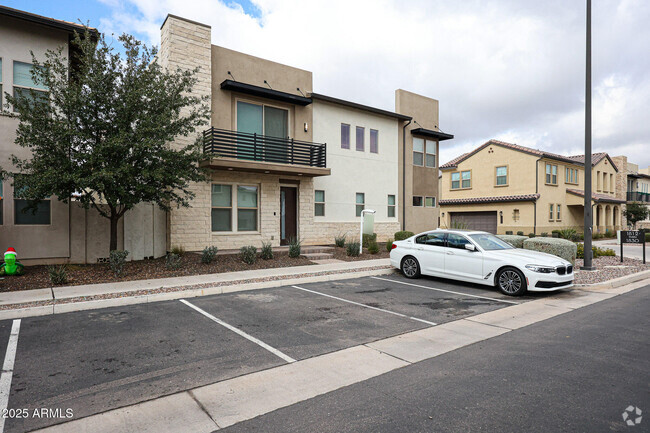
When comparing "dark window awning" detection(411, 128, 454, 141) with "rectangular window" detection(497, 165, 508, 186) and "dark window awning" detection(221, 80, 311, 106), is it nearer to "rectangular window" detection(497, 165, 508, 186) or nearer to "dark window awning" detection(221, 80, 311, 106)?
"dark window awning" detection(221, 80, 311, 106)

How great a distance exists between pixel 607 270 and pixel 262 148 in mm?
13393

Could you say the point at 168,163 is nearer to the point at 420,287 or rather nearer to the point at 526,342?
the point at 420,287

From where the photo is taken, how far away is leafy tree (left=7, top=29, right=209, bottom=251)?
9664 millimetres

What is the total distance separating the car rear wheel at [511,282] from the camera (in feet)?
29.5

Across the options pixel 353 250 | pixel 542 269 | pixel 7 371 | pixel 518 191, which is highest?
pixel 518 191

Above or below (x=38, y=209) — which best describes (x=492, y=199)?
above

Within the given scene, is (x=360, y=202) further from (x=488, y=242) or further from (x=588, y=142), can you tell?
(x=588, y=142)

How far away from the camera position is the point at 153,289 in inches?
351

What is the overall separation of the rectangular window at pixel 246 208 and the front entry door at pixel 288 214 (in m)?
1.36

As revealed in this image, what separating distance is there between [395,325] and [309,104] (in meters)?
13.3

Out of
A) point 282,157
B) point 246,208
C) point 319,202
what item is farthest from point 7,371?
point 319,202

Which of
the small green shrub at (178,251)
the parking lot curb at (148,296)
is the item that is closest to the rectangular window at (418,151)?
the parking lot curb at (148,296)

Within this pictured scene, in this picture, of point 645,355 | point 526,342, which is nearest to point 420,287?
point 526,342

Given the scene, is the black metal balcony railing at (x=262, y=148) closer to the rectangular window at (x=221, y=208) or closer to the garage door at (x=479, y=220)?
the rectangular window at (x=221, y=208)
